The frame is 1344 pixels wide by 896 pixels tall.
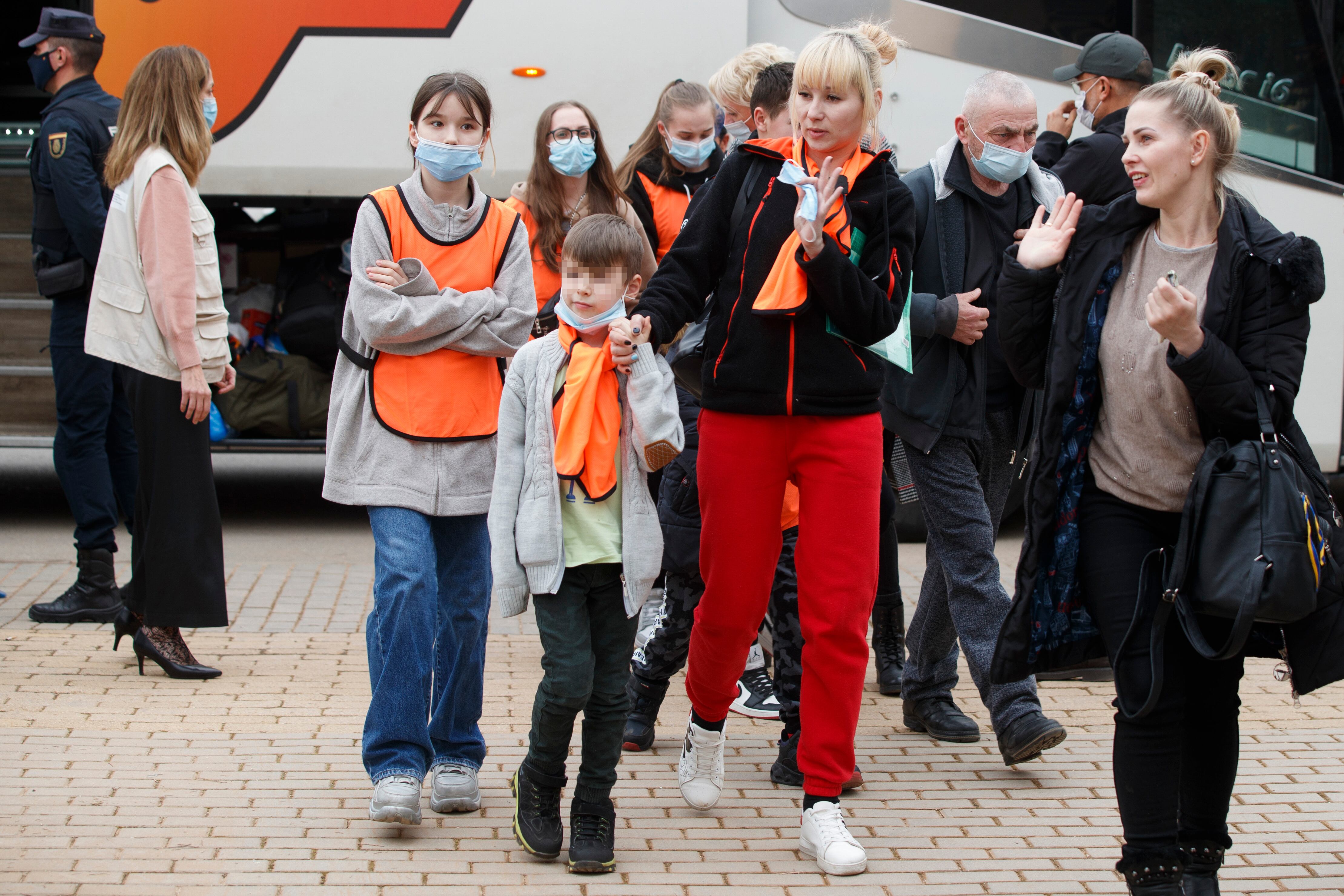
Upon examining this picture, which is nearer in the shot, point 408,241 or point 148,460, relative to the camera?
point 408,241

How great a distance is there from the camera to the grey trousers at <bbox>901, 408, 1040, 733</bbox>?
4223mm

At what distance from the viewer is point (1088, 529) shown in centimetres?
315

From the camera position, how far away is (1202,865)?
10.4 feet

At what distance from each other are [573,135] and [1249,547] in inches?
107

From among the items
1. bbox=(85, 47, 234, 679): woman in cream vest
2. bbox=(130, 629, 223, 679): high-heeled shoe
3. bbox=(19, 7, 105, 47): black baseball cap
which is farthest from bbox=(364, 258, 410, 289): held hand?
bbox=(19, 7, 105, 47): black baseball cap

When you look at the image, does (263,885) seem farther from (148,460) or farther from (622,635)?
(148,460)

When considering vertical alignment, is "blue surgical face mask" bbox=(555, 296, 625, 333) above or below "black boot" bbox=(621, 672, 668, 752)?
above

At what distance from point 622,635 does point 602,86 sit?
4.61m

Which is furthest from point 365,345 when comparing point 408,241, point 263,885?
point 263,885

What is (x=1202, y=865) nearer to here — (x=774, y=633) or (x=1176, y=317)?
(x=1176, y=317)

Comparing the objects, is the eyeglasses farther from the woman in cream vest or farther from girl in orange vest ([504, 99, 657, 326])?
the woman in cream vest

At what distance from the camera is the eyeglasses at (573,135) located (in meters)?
4.70

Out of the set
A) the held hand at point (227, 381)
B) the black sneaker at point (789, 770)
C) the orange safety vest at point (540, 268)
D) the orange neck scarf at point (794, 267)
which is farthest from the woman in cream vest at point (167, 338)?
the orange neck scarf at point (794, 267)

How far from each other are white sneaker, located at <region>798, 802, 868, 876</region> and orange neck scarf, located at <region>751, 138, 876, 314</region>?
1251 mm
